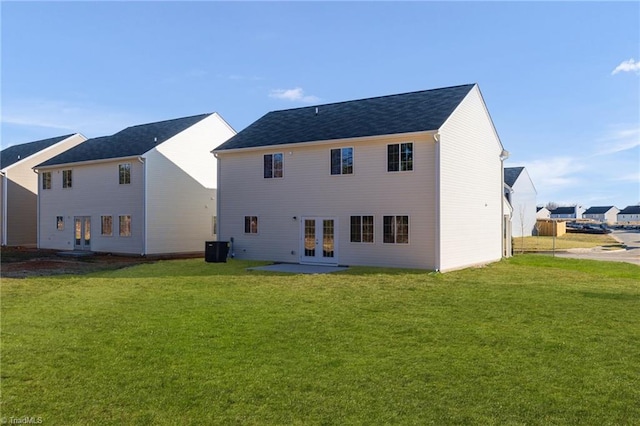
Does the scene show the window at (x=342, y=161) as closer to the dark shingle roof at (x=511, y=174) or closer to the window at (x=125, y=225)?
the window at (x=125, y=225)

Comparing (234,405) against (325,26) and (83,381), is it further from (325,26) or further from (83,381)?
(325,26)

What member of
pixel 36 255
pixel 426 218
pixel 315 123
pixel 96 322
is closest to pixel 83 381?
pixel 96 322

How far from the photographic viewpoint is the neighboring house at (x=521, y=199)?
4972 cm

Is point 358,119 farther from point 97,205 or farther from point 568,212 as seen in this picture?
point 568,212

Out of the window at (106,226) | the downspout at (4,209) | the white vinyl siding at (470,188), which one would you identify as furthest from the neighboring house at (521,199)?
the downspout at (4,209)

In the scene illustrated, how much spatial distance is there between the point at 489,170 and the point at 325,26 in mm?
10399

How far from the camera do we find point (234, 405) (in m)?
4.95

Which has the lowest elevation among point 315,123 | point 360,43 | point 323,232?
point 323,232

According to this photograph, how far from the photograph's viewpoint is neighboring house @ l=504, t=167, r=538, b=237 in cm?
4972

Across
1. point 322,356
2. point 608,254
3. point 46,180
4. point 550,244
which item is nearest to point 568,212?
point 550,244

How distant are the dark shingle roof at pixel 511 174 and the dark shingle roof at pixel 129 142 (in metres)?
34.1

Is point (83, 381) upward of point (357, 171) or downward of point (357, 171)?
downward

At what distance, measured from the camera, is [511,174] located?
169 ft

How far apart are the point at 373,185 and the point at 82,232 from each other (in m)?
19.6
